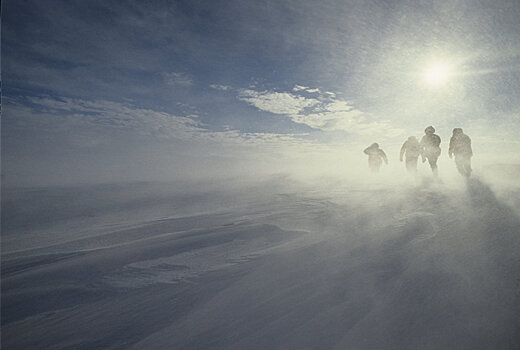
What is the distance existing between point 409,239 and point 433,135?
1169cm

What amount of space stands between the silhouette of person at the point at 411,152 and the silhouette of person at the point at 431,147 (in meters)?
0.85

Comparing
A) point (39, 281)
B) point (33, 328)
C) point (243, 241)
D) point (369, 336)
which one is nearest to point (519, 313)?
→ point (369, 336)

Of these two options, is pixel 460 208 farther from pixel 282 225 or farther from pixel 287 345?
pixel 287 345

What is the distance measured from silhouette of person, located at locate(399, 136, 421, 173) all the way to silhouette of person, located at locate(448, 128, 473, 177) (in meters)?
2.12

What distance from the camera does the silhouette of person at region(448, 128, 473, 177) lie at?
32.0 ft

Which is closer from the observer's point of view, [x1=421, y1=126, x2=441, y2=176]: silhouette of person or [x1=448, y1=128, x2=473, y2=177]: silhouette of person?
[x1=448, y1=128, x2=473, y2=177]: silhouette of person

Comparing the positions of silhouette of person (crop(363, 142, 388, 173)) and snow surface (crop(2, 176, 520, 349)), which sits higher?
silhouette of person (crop(363, 142, 388, 173))

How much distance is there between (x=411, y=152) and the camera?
12727 mm

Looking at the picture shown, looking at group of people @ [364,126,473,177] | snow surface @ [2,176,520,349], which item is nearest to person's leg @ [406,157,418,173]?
group of people @ [364,126,473,177]

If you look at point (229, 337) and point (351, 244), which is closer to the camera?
point (229, 337)

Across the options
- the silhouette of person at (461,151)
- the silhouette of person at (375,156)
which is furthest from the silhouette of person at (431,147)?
the silhouette of person at (375,156)

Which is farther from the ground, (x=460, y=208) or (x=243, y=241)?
(x=460, y=208)

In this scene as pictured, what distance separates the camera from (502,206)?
12.5 feet

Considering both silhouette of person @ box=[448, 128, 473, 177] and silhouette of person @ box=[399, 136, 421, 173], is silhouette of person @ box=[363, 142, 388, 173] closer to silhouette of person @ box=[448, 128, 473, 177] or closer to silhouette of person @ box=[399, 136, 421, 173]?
silhouette of person @ box=[399, 136, 421, 173]
